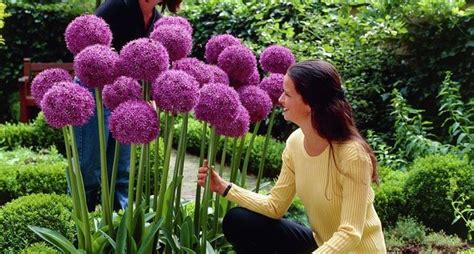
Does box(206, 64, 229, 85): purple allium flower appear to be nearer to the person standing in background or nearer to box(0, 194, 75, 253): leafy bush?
the person standing in background

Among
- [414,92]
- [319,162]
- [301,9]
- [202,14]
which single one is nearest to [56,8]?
[202,14]

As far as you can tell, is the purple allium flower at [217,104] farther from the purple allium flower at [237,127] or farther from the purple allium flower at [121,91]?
the purple allium flower at [121,91]

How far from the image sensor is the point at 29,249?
3393mm

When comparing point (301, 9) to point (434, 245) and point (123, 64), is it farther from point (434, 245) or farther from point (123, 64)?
point (123, 64)

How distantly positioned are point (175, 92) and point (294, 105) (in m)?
0.52

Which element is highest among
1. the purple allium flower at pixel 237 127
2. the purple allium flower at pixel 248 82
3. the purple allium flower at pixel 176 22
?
the purple allium flower at pixel 176 22

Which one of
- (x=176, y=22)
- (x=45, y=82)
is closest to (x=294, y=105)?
(x=176, y=22)

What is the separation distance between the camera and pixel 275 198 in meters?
3.18

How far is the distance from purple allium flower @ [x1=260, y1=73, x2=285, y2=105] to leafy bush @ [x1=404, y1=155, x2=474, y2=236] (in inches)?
73.1

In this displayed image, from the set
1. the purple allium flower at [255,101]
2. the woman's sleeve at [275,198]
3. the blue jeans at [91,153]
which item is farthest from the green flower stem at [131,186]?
the blue jeans at [91,153]

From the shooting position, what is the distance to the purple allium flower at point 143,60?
2650mm

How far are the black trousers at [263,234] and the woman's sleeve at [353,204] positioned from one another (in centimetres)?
45

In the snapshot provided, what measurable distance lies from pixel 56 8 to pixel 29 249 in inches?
286

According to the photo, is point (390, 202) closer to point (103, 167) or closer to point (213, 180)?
point (213, 180)
